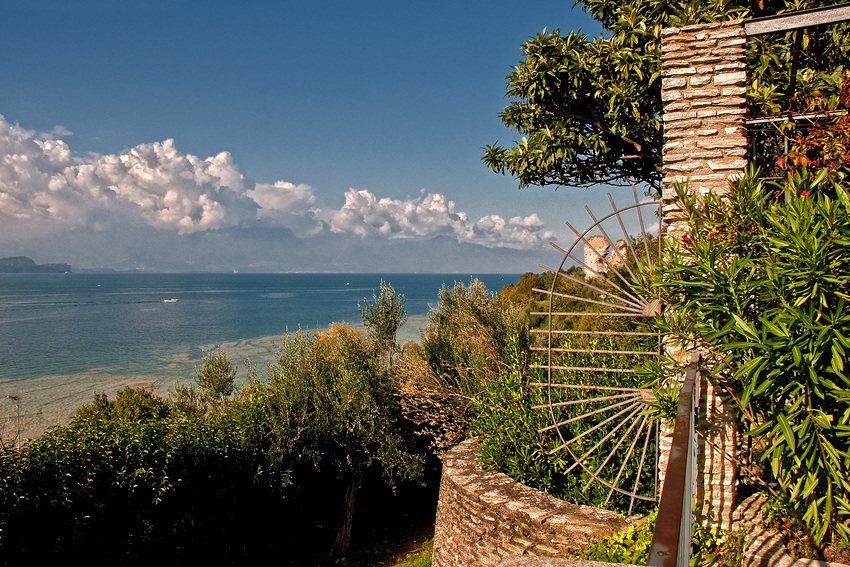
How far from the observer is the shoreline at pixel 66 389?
23891 millimetres

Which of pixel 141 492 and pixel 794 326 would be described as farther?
pixel 141 492

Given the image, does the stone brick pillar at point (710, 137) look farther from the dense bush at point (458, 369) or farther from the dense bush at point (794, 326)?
the dense bush at point (458, 369)

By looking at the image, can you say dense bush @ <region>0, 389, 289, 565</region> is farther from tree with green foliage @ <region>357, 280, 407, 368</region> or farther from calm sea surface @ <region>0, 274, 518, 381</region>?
calm sea surface @ <region>0, 274, 518, 381</region>

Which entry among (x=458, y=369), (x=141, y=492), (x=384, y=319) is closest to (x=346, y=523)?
(x=458, y=369)

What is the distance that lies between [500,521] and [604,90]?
258 inches

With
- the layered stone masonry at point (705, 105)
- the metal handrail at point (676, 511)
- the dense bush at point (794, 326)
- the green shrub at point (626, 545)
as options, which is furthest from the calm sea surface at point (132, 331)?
the metal handrail at point (676, 511)

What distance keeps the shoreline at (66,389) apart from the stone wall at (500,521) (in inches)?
661

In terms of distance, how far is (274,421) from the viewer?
10.4 metres

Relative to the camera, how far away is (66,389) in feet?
103

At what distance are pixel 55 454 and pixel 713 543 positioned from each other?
28.3 ft

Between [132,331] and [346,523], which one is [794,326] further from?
[132,331]

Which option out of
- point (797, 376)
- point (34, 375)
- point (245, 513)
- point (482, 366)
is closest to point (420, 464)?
point (482, 366)

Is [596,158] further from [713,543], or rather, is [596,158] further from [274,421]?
[274,421]

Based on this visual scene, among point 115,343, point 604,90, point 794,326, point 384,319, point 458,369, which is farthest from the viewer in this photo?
point 115,343
